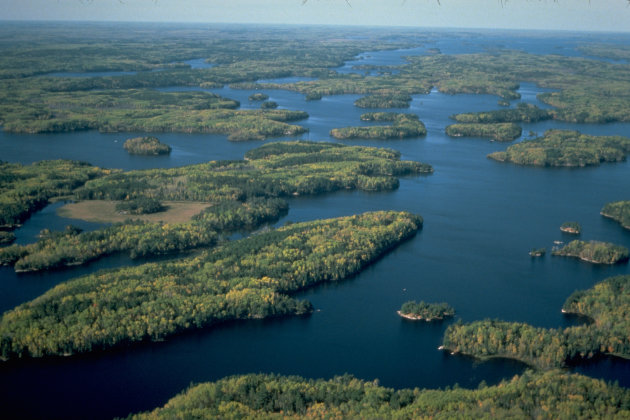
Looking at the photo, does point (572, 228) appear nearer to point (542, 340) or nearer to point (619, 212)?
point (619, 212)

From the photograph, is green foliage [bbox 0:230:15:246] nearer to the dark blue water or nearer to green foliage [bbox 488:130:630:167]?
the dark blue water

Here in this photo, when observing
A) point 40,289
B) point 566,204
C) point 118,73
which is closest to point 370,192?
point 566,204

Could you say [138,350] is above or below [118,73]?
below

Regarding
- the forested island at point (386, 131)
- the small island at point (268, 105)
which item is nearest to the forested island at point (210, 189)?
the forested island at point (386, 131)

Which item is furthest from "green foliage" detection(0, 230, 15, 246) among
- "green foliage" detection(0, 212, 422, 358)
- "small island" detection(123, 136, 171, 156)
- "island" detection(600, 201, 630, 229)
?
"island" detection(600, 201, 630, 229)

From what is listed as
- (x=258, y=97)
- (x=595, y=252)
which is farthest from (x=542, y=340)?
(x=258, y=97)

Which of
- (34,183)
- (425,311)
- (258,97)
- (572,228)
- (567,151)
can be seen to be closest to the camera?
(425,311)

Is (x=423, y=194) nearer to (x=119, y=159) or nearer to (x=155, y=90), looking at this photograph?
(x=119, y=159)
